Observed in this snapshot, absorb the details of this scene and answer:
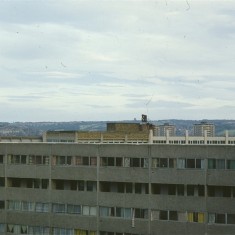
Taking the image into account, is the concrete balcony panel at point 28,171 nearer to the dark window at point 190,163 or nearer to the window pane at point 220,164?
the dark window at point 190,163

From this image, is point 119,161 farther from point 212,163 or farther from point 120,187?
point 212,163

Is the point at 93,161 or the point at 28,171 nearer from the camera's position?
the point at 93,161

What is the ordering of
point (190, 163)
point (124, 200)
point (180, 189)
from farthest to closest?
point (124, 200) < point (180, 189) < point (190, 163)

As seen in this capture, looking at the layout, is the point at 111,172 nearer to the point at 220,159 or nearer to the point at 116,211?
the point at 116,211

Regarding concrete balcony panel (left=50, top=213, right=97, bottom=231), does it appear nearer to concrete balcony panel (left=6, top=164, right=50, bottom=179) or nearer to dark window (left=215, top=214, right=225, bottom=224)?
concrete balcony panel (left=6, top=164, right=50, bottom=179)

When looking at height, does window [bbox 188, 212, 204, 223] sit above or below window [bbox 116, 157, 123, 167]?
below

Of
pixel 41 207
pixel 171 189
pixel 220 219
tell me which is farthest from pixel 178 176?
pixel 41 207

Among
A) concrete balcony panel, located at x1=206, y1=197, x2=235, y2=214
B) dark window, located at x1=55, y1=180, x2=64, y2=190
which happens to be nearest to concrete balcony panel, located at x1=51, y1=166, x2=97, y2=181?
dark window, located at x1=55, y1=180, x2=64, y2=190

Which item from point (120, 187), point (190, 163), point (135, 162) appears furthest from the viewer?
point (120, 187)

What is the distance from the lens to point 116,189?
5225cm

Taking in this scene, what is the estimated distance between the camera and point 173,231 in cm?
5016

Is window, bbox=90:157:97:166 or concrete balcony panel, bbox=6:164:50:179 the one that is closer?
window, bbox=90:157:97:166

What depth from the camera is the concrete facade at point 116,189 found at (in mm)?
48906

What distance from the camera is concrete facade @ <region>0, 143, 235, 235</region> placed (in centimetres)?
4891
